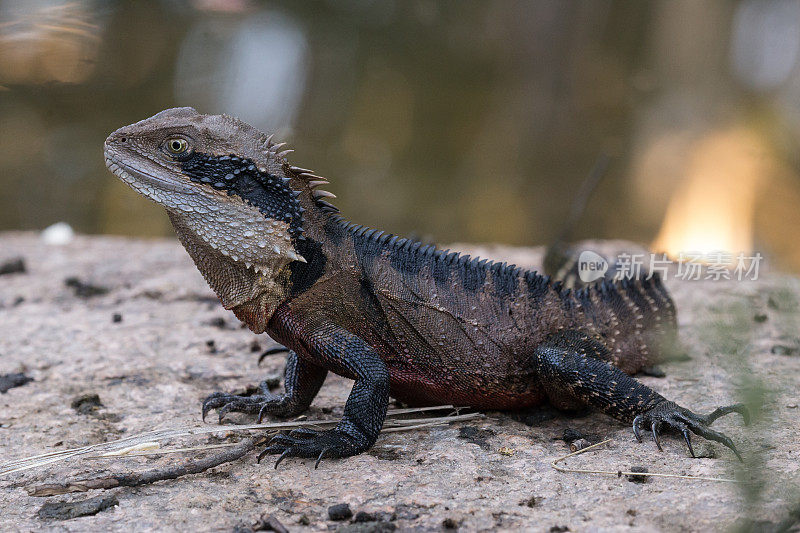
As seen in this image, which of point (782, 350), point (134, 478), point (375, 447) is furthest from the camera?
point (782, 350)

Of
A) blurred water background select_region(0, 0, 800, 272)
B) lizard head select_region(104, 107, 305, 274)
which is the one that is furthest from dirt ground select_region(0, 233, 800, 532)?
blurred water background select_region(0, 0, 800, 272)

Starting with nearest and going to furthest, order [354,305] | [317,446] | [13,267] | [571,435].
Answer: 1. [317,446]
2. [571,435]
3. [354,305]
4. [13,267]

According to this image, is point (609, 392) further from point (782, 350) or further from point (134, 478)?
point (134, 478)

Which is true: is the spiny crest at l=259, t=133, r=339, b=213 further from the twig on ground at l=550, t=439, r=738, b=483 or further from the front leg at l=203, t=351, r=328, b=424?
the twig on ground at l=550, t=439, r=738, b=483

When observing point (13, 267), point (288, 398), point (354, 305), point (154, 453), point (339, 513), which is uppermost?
point (354, 305)

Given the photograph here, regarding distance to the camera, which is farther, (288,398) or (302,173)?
(288,398)

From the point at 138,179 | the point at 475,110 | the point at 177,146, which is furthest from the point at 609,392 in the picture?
the point at 475,110

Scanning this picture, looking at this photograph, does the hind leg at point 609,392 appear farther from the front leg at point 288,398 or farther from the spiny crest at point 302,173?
the spiny crest at point 302,173

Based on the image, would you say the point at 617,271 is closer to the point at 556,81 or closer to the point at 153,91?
the point at 556,81

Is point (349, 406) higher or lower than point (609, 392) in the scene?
lower
